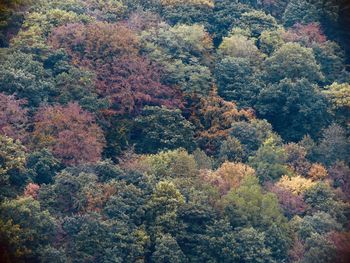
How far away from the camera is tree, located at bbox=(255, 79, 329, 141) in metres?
42.3

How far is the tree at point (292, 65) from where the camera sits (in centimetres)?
4366

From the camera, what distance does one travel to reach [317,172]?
39.5 m

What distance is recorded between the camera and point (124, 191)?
35219 millimetres

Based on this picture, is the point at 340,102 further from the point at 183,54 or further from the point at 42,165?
the point at 42,165

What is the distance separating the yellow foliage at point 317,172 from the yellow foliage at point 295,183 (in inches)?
18.7

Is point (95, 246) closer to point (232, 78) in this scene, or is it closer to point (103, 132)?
point (103, 132)

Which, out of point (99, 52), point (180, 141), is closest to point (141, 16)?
point (99, 52)

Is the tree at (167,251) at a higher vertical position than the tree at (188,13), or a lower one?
lower

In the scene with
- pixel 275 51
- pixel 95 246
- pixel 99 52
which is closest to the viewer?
pixel 95 246

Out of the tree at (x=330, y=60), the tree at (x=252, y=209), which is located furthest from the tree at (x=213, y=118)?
the tree at (x=330, y=60)

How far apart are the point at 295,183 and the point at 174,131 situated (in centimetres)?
451

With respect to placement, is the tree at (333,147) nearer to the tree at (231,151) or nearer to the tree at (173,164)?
the tree at (231,151)

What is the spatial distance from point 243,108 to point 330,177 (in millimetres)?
4865

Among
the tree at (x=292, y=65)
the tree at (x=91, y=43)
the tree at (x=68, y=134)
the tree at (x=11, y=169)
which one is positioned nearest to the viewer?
the tree at (x=11, y=169)
